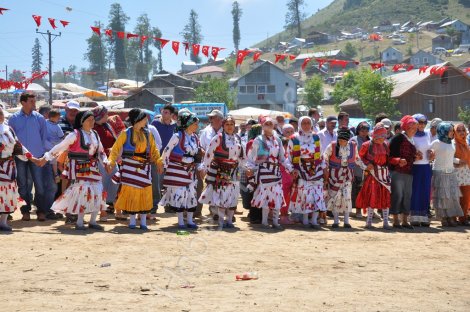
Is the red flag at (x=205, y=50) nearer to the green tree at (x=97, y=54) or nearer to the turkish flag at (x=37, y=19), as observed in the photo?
the turkish flag at (x=37, y=19)

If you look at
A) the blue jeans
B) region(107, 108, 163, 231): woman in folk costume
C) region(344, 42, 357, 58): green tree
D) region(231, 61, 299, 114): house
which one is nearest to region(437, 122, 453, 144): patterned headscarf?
region(107, 108, 163, 231): woman in folk costume

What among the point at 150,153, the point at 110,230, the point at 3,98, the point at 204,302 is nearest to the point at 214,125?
the point at 150,153

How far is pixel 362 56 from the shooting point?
152 meters

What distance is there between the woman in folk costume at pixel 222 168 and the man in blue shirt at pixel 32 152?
2494mm

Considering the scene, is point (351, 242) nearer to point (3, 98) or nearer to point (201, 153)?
point (201, 153)

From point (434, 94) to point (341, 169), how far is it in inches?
2057

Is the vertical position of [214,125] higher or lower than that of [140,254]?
higher

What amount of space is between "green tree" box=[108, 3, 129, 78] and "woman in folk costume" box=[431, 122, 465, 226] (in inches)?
5175

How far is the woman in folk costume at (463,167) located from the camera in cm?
1225

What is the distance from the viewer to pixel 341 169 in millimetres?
11312

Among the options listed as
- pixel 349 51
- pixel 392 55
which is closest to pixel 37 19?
pixel 392 55

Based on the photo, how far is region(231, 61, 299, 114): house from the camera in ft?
266

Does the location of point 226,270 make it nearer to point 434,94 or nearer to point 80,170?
point 80,170

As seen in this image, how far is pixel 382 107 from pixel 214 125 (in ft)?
160
